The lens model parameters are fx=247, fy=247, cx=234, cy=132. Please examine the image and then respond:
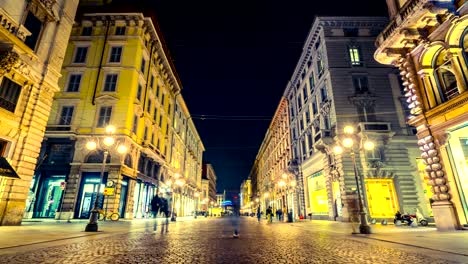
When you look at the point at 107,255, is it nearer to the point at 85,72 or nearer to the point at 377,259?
the point at 377,259

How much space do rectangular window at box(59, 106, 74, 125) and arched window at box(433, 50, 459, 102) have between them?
2896 centimetres

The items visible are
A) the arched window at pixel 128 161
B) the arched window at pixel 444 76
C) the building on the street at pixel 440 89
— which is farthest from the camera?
the arched window at pixel 128 161

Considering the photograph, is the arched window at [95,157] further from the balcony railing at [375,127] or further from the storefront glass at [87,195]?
the balcony railing at [375,127]

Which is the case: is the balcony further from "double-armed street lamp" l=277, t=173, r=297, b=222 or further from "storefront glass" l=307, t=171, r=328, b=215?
"double-armed street lamp" l=277, t=173, r=297, b=222

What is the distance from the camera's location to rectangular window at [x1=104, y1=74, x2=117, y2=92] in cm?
2532

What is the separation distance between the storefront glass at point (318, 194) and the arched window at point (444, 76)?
618 inches

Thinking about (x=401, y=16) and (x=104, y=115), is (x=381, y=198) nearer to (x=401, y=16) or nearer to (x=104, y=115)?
(x=401, y=16)

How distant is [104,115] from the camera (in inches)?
960

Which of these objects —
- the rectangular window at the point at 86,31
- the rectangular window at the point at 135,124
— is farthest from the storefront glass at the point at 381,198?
the rectangular window at the point at 86,31

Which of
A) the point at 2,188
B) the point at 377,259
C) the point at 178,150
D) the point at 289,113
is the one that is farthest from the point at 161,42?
the point at 377,259

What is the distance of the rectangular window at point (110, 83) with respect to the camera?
2532cm

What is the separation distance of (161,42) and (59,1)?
1671 cm

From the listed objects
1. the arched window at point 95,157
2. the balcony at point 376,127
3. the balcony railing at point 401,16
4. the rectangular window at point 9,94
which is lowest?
the arched window at point 95,157

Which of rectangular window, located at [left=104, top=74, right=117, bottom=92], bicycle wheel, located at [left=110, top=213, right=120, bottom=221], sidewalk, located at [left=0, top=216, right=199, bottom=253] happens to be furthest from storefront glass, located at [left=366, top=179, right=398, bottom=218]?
rectangular window, located at [left=104, top=74, right=117, bottom=92]
